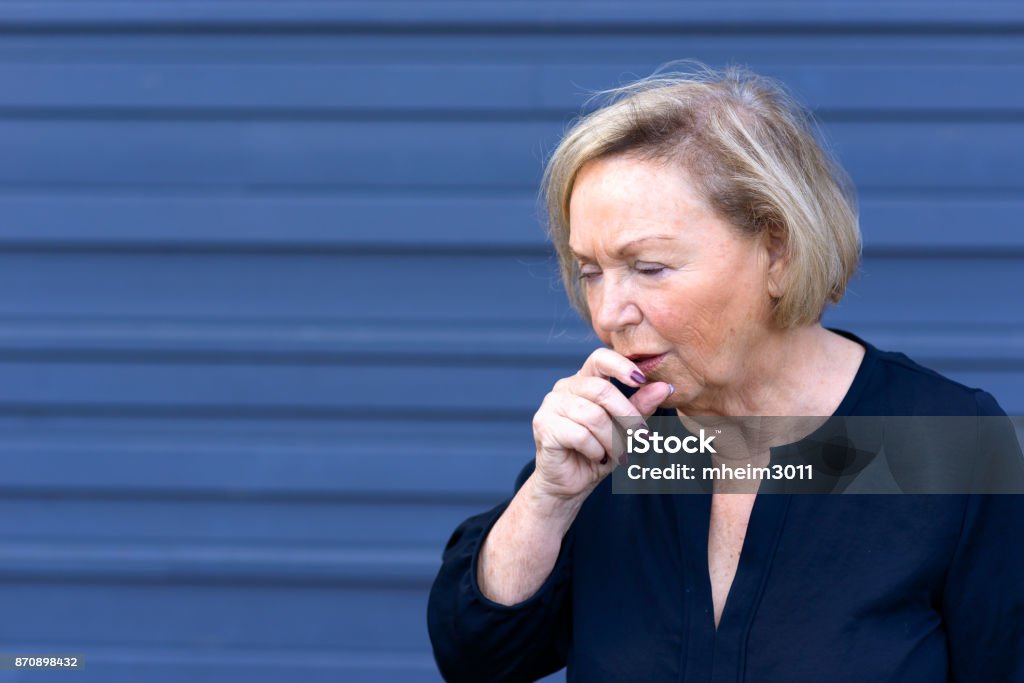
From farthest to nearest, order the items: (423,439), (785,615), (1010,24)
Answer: (423,439)
(1010,24)
(785,615)

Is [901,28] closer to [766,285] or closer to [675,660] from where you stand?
[766,285]

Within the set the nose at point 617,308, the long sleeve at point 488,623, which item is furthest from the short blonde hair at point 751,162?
the long sleeve at point 488,623

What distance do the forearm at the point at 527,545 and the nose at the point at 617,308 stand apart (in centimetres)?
27

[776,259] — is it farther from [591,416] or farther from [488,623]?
[488,623]

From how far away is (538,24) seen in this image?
286 cm

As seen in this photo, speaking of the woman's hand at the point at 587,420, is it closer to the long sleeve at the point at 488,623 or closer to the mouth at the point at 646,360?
the mouth at the point at 646,360

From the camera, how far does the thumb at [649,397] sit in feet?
5.57

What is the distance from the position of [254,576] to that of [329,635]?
0.82ft

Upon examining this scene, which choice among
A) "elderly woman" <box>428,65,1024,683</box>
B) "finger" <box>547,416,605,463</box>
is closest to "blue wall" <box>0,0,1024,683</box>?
"elderly woman" <box>428,65,1024,683</box>

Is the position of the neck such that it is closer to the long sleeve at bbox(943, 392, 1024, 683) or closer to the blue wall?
the long sleeve at bbox(943, 392, 1024, 683)

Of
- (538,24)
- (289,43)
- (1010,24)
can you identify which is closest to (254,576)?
(289,43)

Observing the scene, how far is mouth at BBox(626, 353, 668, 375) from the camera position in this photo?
1.70 metres

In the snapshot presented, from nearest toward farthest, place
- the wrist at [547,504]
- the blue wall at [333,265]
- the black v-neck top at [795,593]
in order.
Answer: the black v-neck top at [795,593] → the wrist at [547,504] → the blue wall at [333,265]

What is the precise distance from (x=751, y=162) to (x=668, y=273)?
0.20m
